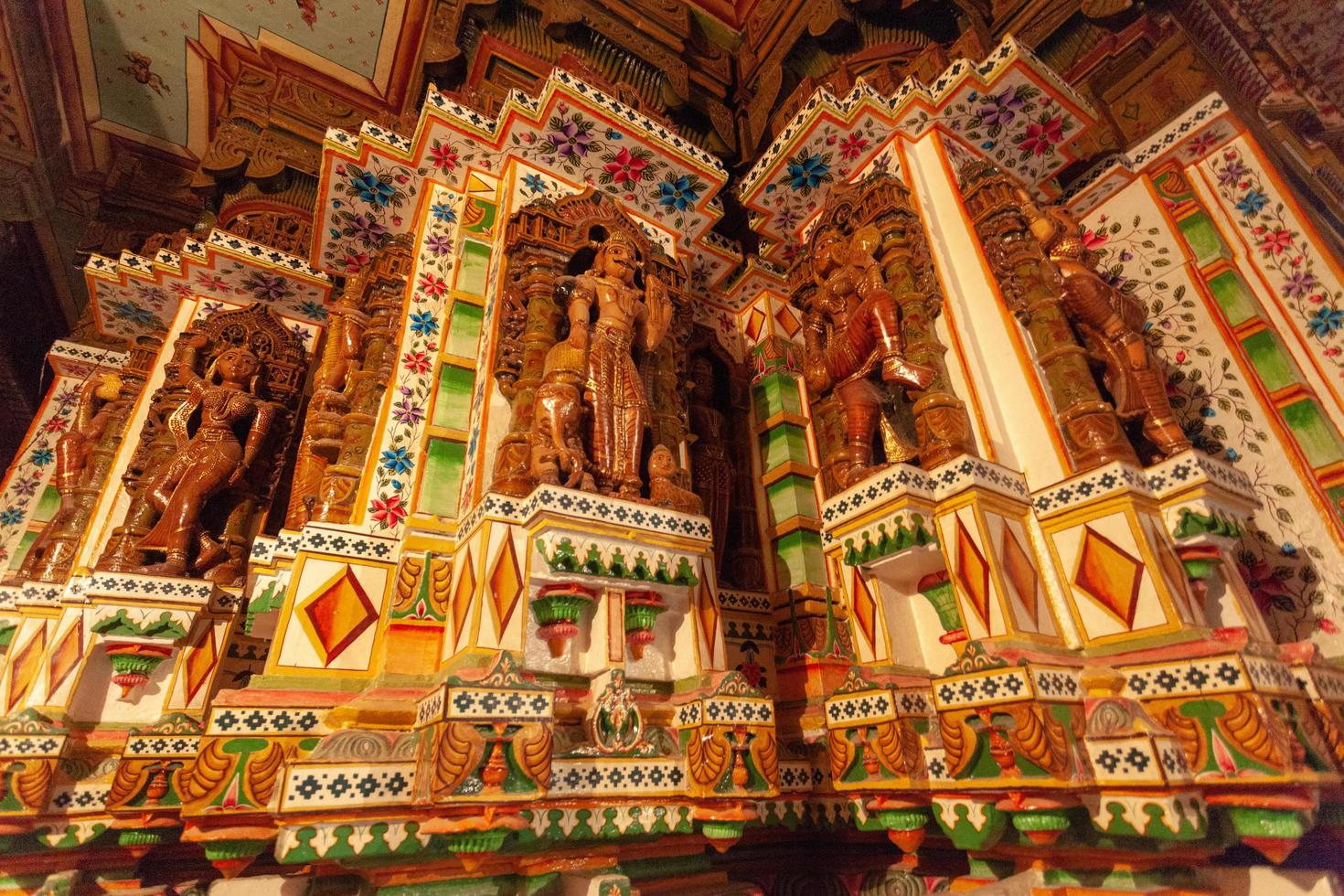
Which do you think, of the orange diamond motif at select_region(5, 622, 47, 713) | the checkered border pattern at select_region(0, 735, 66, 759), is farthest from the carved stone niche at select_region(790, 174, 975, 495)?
the orange diamond motif at select_region(5, 622, 47, 713)

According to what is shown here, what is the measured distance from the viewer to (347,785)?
223 cm

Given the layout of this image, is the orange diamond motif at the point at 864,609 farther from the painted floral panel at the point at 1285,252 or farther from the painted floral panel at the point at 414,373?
the painted floral panel at the point at 1285,252

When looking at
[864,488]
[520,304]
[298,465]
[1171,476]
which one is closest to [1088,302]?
[1171,476]

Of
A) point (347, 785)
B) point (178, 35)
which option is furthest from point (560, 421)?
point (178, 35)

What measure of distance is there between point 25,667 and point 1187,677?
652 centimetres

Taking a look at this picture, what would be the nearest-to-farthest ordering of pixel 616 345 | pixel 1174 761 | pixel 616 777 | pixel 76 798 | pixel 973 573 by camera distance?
pixel 1174 761
pixel 616 777
pixel 973 573
pixel 76 798
pixel 616 345

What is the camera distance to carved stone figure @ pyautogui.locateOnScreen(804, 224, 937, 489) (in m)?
3.78

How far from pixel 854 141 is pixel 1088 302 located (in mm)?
2209

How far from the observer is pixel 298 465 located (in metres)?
5.19

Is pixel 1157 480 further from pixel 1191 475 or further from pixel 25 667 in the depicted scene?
Answer: pixel 25 667

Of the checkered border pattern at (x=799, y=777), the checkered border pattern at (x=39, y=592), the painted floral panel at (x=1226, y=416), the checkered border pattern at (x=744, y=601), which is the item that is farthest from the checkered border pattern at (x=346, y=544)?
the painted floral panel at (x=1226, y=416)

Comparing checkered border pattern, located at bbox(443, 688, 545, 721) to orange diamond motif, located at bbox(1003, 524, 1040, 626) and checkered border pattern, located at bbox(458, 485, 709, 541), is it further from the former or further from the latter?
orange diamond motif, located at bbox(1003, 524, 1040, 626)

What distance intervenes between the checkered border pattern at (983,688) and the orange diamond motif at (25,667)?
524 cm

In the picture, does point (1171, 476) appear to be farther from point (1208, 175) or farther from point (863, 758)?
point (1208, 175)
